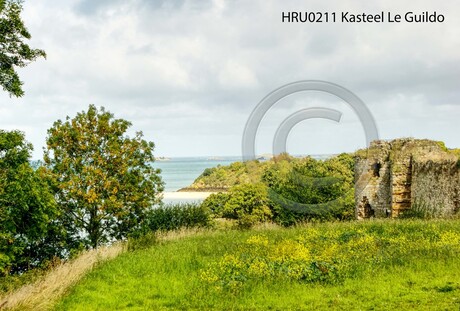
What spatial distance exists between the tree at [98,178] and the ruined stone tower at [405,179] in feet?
41.0

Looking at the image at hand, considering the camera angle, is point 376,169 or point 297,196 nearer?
point 376,169

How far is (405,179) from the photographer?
25.2m

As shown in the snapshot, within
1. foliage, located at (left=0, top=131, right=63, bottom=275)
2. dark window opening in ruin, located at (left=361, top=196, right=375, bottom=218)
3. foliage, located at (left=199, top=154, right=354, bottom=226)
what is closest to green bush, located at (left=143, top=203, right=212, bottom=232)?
foliage, located at (left=199, top=154, right=354, bottom=226)

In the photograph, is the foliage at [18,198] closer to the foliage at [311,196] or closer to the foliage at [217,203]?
the foliage at [311,196]

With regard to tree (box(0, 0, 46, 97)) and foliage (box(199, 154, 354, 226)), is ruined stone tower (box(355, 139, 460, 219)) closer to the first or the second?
foliage (box(199, 154, 354, 226))

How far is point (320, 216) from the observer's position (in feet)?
124

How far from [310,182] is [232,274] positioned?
87.9 feet

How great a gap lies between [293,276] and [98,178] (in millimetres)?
15987

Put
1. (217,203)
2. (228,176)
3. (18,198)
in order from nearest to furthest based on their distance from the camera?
(18,198) < (217,203) < (228,176)

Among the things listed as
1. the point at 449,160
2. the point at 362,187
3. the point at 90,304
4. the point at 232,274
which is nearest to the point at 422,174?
the point at 449,160

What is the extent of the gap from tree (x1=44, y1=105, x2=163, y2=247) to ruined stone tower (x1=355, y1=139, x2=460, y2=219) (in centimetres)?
1248

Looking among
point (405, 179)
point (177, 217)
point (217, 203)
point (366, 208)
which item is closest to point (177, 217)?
point (177, 217)

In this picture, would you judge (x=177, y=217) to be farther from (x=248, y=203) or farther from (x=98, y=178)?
(x=248, y=203)

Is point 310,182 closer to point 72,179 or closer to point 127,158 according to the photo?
point 127,158
